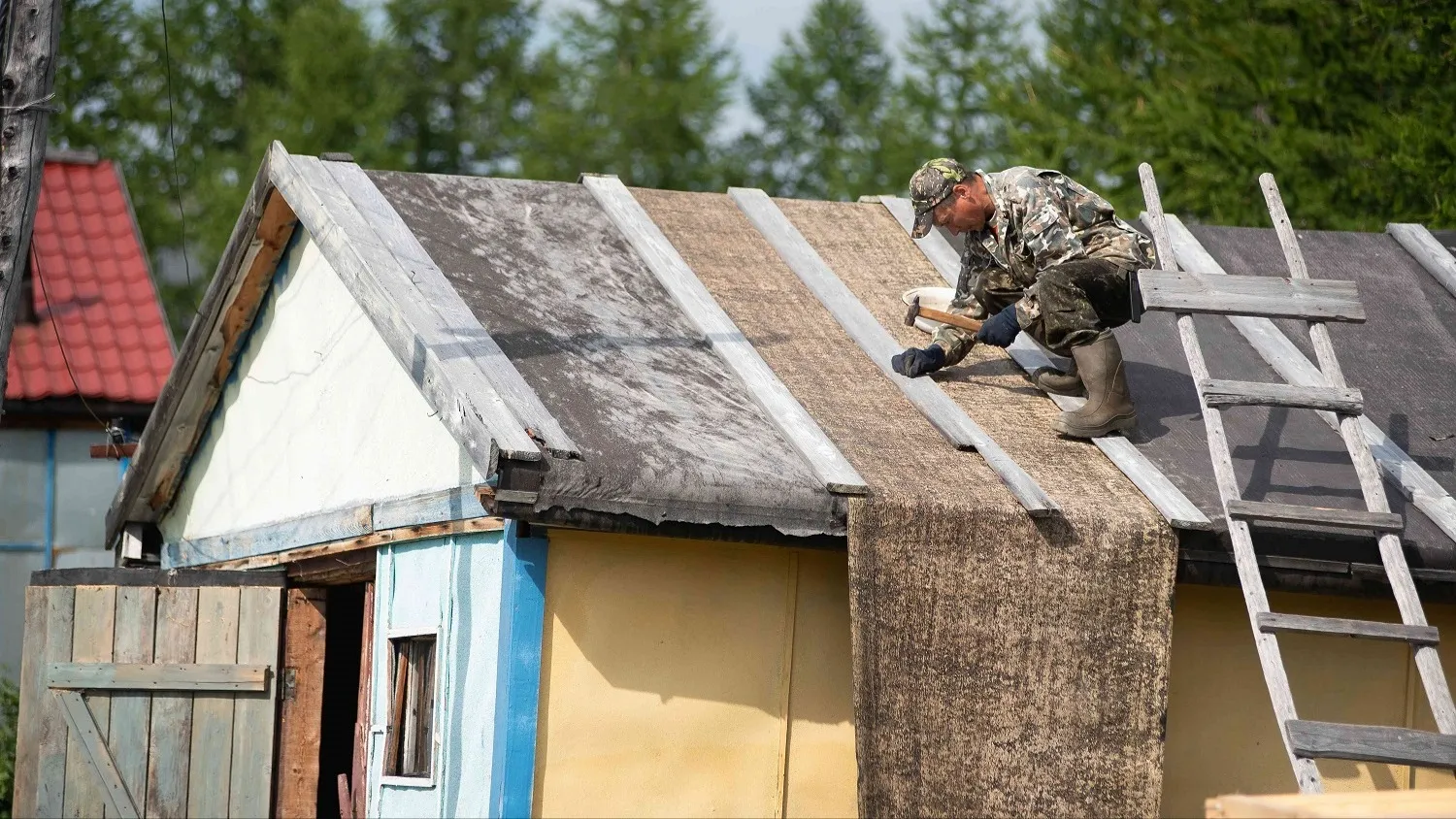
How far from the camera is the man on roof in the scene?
6.46 meters

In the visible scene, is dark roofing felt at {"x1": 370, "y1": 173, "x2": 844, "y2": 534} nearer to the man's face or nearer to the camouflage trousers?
the man's face

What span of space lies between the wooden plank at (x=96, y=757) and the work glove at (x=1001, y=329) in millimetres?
4528

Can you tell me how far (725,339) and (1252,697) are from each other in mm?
2512

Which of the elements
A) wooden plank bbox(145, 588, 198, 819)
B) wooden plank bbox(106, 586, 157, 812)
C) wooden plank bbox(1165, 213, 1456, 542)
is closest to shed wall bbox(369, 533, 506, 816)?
wooden plank bbox(145, 588, 198, 819)

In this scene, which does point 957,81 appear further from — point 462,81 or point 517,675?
point 517,675

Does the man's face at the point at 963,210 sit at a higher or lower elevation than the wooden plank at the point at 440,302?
A: higher

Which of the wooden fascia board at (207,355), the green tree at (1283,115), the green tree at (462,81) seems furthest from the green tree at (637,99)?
the wooden fascia board at (207,355)

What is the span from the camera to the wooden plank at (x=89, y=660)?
301 inches

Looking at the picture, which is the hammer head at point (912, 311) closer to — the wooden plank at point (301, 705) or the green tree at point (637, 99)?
the wooden plank at point (301, 705)

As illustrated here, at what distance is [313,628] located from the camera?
789 cm

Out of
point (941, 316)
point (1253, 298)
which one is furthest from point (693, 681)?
point (1253, 298)

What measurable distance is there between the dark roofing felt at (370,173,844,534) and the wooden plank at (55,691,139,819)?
285 centimetres

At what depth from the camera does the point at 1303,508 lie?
5688 millimetres

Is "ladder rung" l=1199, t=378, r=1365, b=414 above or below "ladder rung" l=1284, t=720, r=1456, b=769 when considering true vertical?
above
